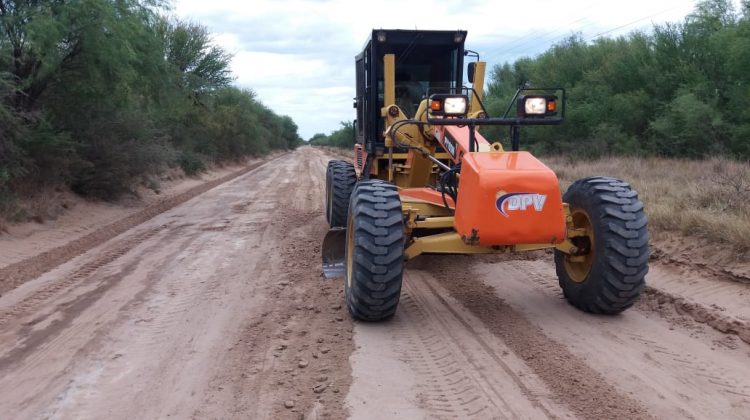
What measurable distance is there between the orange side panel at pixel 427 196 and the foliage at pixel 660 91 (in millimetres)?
9817

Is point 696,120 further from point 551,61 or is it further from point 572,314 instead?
point 572,314

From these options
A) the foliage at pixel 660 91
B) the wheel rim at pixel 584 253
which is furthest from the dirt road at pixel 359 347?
the foliage at pixel 660 91

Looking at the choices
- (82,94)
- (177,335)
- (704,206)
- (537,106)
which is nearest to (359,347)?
(177,335)

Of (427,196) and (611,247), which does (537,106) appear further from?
(427,196)

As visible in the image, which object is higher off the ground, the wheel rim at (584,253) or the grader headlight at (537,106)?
the grader headlight at (537,106)

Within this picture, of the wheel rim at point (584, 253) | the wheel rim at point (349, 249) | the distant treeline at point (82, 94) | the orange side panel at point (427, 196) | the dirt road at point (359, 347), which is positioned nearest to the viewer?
the dirt road at point (359, 347)

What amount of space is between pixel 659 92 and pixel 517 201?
1793 centimetres

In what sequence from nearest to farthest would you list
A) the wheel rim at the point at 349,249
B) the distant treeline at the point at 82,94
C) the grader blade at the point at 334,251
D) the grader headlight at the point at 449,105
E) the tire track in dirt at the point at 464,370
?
the tire track in dirt at the point at 464,370 < the grader headlight at the point at 449,105 < the wheel rim at the point at 349,249 < the grader blade at the point at 334,251 < the distant treeline at the point at 82,94

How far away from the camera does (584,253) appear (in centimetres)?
574

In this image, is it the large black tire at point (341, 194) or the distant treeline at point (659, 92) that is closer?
the large black tire at point (341, 194)

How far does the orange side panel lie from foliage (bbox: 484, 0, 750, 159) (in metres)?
9.82

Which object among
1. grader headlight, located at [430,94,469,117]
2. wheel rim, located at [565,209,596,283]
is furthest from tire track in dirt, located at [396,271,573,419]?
grader headlight, located at [430,94,469,117]

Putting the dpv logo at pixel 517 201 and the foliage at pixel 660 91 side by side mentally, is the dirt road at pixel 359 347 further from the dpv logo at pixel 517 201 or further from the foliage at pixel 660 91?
the foliage at pixel 660 91

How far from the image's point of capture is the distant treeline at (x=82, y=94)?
1053cm
